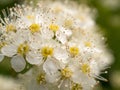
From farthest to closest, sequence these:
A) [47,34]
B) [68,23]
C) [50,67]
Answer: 1. [68,23]
2. [47,34]
3. [50,67]

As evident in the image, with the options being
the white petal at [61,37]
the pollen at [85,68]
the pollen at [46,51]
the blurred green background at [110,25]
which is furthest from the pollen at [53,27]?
the blurred green background at [110,25]

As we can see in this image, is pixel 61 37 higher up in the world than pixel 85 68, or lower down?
higher up

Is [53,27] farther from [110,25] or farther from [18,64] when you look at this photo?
[110,25]

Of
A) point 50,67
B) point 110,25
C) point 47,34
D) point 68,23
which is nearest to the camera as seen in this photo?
point 50,67

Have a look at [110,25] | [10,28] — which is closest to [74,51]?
[10,28]

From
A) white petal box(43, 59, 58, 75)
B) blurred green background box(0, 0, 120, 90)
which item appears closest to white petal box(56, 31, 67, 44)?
white petal box(43, 59, 58, 75)

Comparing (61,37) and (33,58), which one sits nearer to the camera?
(33,58)

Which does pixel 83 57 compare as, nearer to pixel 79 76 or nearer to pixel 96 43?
pixel 79 76

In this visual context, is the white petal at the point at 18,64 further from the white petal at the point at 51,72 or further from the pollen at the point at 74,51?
the pollen at the point at 74,51
